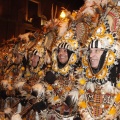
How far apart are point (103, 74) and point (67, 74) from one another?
827 millimetres

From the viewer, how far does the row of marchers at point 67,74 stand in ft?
11.1

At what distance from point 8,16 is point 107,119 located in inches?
396

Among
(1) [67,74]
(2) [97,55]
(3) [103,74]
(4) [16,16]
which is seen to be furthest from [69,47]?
(4) [16,16]

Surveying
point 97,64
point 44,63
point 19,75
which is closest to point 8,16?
point 19,75

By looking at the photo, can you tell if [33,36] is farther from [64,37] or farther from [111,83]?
[111,83]

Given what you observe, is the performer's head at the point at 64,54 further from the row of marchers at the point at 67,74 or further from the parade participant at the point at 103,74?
the parade participant at the point at 103,74

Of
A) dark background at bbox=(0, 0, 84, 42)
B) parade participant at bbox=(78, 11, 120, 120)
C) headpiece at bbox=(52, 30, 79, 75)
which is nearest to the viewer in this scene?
parade participant at bbox=(78, 11, 120, 120)

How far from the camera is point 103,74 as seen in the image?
3.32 meters

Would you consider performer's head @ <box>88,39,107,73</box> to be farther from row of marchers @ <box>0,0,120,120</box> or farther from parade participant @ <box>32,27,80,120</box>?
parade participant @ <box>32,27,80,120</box>

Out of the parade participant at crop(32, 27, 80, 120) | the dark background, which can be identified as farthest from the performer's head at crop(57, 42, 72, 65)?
the dark background

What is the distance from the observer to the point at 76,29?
4098 mm

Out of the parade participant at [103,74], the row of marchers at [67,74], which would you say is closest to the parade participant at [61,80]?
the row of marchers at [67,74]

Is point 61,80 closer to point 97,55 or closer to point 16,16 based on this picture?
point 97,55

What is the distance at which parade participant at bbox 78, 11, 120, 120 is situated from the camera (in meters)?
3.32
